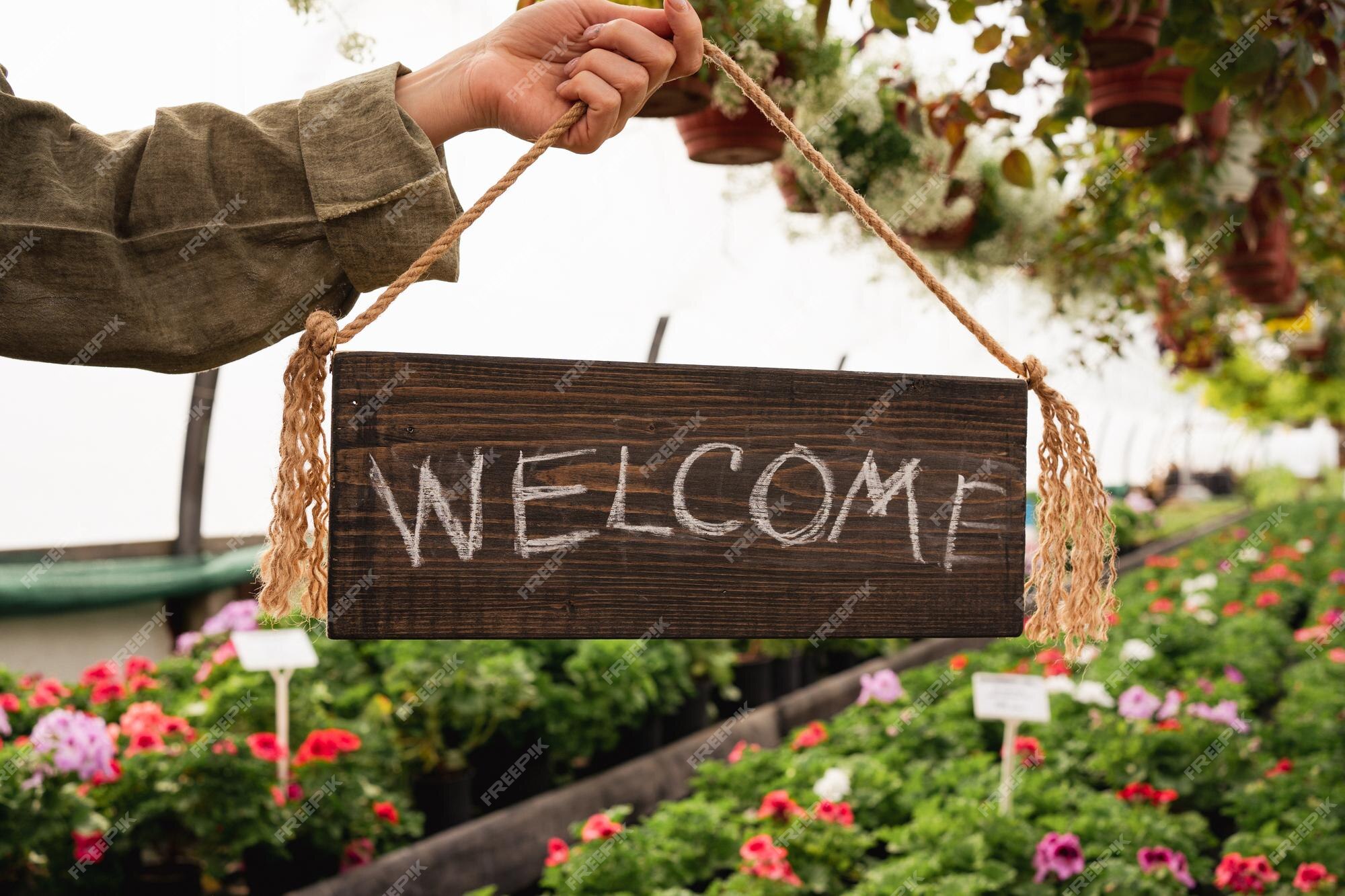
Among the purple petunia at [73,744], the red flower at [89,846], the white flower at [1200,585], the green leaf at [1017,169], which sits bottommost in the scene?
the white flower at [1200,585]

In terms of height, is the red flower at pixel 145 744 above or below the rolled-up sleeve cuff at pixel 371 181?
below

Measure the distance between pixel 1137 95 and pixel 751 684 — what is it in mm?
3044

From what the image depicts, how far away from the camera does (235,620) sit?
3.39m

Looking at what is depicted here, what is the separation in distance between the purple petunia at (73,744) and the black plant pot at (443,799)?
3.44 ft

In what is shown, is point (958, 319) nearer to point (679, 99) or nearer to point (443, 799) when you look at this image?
point (679, 99)

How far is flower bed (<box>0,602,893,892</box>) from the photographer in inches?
89.3

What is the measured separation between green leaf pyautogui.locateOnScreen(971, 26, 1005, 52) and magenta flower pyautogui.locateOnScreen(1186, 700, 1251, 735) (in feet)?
6.95

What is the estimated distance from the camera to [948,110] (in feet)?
7.63

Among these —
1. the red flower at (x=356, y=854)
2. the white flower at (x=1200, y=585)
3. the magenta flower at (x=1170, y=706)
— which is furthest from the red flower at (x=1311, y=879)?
the white flower at (x=1200, y=585)

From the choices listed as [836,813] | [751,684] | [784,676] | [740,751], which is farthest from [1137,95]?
[784,676]

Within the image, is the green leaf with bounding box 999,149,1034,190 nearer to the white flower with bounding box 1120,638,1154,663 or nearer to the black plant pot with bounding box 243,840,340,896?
the white flower with bounding box 1120,638,1154,663

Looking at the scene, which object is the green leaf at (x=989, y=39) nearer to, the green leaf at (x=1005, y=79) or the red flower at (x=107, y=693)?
the green leaf at (x=1005, y=79)

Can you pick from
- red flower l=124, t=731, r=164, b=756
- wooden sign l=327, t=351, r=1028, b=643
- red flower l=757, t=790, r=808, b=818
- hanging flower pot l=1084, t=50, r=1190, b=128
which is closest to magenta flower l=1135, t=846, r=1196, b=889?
red flower l=757, t=790, r=808, b=818

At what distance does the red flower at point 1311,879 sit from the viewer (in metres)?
2.31
